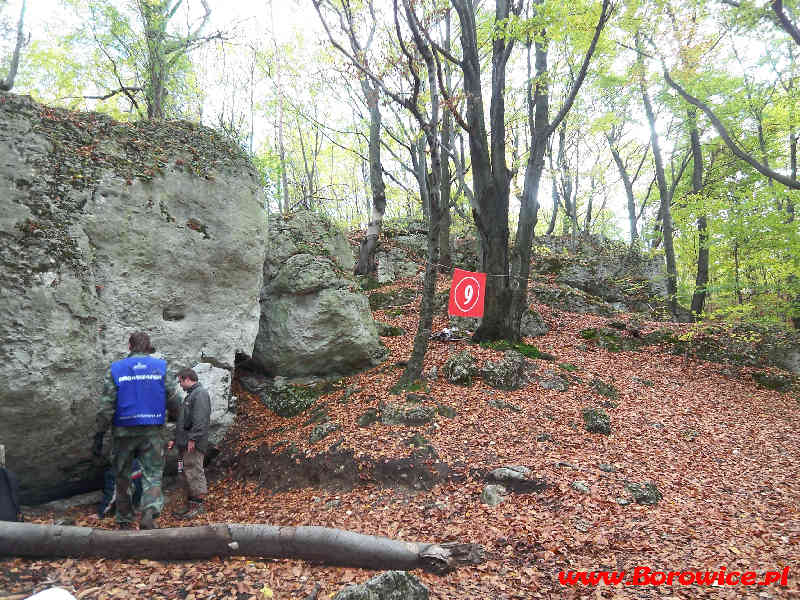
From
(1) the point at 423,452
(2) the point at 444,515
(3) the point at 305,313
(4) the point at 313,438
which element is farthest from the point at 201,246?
(2) the point at 444,515

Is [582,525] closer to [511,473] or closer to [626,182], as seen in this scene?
[511,473]

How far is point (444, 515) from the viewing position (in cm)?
484

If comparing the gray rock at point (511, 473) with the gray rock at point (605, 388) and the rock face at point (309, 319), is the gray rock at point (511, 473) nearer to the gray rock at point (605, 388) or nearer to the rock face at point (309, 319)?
the gray rock at point (605, 388)

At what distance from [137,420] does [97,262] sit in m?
2.65

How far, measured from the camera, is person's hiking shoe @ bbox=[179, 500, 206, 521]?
5.34 meters

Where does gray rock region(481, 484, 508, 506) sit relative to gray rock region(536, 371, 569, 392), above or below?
below

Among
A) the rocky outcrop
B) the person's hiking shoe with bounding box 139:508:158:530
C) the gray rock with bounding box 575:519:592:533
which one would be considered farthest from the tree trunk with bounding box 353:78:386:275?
the gray rock with bounding box 575:519:592:533

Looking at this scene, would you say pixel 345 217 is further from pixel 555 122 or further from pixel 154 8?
pixel 555 122

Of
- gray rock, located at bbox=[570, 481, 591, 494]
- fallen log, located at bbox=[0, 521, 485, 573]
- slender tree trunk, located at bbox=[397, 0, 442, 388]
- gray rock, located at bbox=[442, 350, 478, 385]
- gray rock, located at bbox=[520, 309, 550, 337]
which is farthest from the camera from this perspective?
gray rock, located at bbox=[520, 309, 550, 337]

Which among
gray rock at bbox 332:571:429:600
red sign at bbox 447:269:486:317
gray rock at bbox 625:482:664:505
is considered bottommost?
gray rock at bbox 625:482:664:505

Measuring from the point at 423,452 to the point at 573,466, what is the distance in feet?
6.94

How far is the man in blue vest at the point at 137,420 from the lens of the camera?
15.0 feet

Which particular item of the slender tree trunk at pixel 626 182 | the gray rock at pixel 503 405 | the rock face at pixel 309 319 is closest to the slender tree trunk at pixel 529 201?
the gray rock at pixel 503 405

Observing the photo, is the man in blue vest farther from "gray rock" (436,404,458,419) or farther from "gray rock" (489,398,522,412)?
"gray rock" (489,398,522,412)
